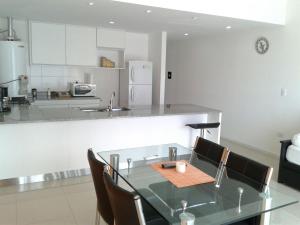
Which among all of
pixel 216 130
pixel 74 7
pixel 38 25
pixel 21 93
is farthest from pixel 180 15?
pixel 21 93

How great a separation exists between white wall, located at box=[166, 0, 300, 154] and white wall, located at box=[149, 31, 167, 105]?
1.12 m

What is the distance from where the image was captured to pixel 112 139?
3979 mm

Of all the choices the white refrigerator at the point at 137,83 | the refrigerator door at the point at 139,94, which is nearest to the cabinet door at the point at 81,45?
the white refrigerator at the point at 137,83

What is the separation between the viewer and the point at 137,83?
6.11m

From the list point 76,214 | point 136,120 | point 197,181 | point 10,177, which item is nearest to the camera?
point 197,181

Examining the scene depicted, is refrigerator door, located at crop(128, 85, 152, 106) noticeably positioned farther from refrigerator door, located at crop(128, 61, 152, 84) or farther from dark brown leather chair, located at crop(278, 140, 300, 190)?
dark brown leather chair, located at crop(278, 140, 300, 190)

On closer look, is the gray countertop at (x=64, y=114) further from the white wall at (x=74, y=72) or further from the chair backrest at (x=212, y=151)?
the white wall at (x=74, y=72)

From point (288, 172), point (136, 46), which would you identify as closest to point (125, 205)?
point (288, 172)

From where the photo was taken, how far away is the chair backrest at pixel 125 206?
1491mm

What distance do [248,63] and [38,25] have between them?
4079mm

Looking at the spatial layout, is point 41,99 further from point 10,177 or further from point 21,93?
point 10,177

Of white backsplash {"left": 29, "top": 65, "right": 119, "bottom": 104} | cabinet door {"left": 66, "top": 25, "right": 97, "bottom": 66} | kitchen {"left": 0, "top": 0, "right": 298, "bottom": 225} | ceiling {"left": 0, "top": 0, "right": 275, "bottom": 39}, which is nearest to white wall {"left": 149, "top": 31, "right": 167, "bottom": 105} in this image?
kitchen {"left": 0, "top": 0, "right": 298, "bottom": 225}

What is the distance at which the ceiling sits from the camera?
3.78 metres

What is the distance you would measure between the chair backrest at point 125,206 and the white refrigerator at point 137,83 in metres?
4.41
